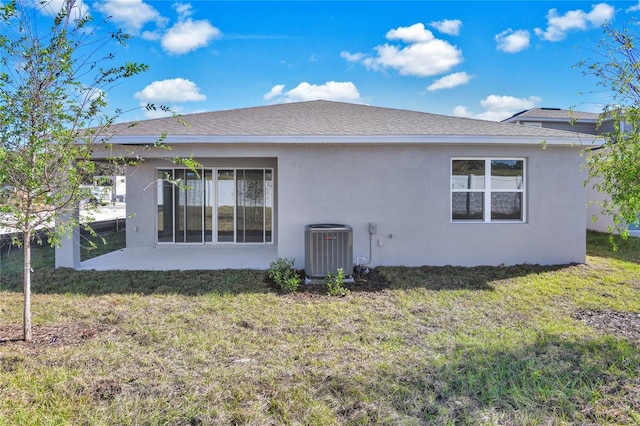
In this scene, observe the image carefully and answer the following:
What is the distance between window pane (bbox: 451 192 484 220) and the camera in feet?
25.6

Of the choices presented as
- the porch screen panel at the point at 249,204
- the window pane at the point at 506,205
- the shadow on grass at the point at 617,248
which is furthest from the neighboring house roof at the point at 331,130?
the shadow on grass at the point at 617,248

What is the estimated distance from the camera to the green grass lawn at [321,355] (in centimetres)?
269

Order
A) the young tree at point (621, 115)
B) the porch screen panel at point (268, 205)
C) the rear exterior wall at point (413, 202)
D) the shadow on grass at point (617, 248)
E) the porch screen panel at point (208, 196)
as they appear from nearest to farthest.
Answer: the young tree at point (621, 115) < the rear exterior wall at point (413, 202) < the shadow on grass at point (617, 248) < the porch screen panel at point (208, 196) < the porch screen panel at point (268, 205)

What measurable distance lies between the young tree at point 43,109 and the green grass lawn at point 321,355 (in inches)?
51.1

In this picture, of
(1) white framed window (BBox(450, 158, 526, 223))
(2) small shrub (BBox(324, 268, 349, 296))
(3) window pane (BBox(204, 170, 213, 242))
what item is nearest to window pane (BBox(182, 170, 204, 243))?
(3) window pane (BBox(204, 170, 213, 242))

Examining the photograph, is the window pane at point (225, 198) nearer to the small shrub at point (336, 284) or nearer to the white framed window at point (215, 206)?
the white framed window at point (215, 206)

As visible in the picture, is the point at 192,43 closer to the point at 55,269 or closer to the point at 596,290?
the point at 55,269

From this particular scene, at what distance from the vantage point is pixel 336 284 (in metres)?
6.12

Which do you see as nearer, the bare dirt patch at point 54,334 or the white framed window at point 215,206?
the bare dirt patch at point 54,334

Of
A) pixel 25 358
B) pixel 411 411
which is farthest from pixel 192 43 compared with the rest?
pixel 411 411

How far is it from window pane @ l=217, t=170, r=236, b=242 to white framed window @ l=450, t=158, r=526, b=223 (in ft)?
19.7

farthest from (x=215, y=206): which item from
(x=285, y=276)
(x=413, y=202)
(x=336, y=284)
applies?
(x=413, y=202)

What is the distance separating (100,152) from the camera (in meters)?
7.59

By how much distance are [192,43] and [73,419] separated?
1188 cm
